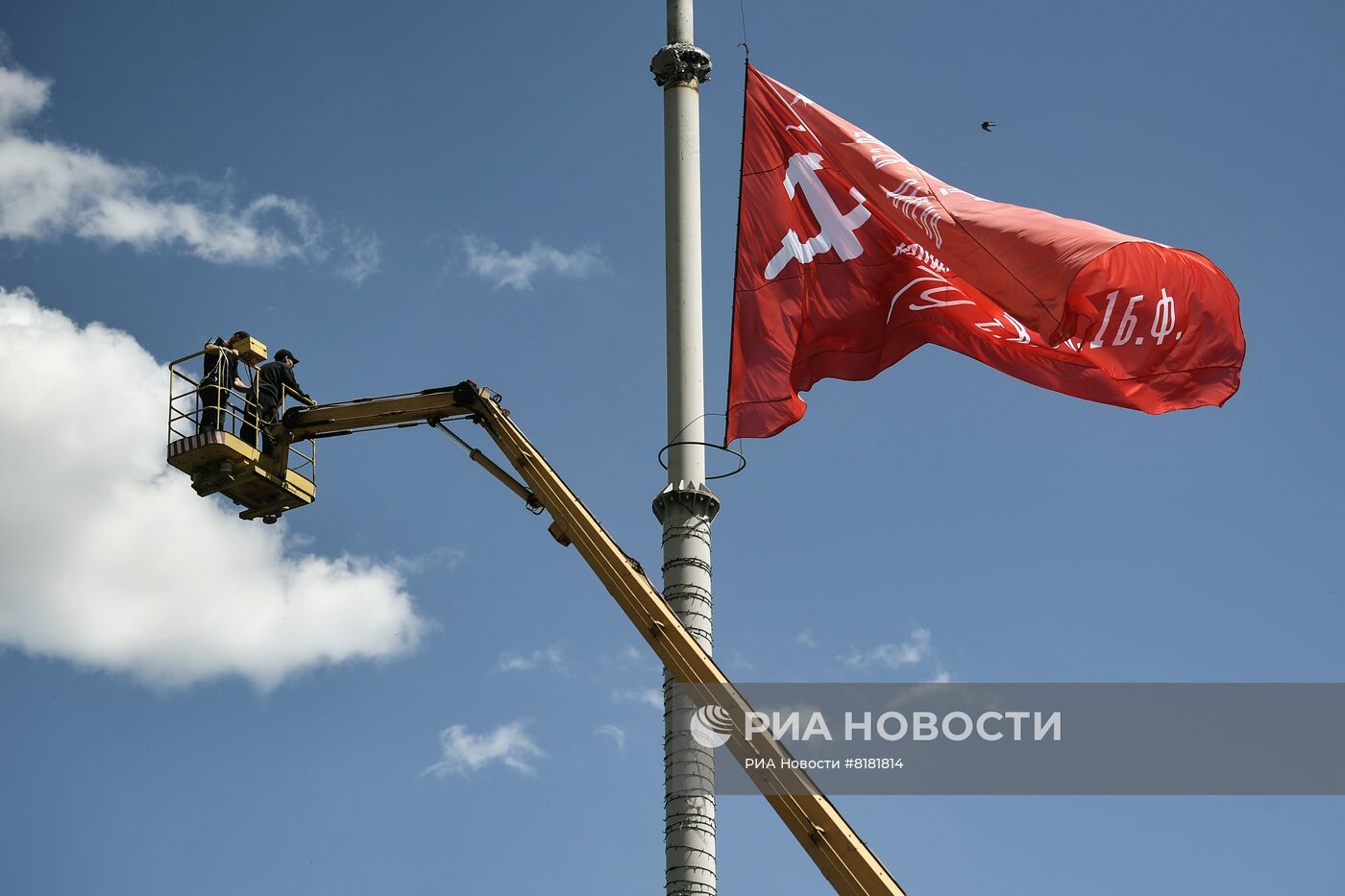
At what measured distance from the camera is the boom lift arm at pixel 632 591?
23.0 meters

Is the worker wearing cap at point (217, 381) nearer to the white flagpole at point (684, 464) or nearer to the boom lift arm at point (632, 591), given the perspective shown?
the boom lift arm at point (632, 591)

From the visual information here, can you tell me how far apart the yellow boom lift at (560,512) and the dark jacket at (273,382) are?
0.36 metres

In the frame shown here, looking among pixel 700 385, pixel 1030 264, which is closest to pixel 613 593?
pixel 700 385

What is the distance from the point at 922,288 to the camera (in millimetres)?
26859

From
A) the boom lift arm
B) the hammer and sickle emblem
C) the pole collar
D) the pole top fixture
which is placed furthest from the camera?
the pole top fixture

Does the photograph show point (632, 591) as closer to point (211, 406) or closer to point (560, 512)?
point (560, 512)

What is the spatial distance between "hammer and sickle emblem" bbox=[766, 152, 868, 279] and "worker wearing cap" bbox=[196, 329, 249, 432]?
9.08 metres

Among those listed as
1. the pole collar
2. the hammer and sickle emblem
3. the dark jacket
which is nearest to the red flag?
the hammer and sickle emblem

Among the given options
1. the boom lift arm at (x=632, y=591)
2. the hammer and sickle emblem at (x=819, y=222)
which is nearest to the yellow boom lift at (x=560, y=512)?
the boom lift arm at (x=632, y=591)

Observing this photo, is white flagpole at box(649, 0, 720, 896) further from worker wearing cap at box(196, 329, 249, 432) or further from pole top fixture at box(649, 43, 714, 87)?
worker wearing cap at box(196, 329, 249, 432)

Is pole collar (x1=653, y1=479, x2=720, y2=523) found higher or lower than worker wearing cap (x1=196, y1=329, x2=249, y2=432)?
lower

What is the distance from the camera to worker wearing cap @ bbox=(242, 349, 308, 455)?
1160 inches

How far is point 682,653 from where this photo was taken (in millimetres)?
24469

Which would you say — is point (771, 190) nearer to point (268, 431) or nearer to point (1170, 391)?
point (1170, 391)
